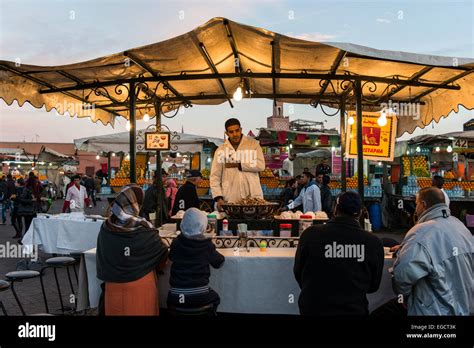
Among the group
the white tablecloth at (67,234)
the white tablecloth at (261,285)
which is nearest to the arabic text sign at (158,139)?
the white tablecloth at (67,234)

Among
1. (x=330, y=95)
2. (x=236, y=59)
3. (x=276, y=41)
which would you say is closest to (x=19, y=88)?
(x=236, y=59)

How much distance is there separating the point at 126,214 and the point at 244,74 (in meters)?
3.32

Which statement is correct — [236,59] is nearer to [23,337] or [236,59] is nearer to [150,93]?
[150,93]

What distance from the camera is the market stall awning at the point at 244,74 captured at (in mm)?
5598

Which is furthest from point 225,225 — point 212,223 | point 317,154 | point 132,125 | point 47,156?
point 47,156

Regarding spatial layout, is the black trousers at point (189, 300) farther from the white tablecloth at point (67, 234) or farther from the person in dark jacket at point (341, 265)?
the white tablecloth at point (67, 234)

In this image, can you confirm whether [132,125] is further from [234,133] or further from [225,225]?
[225,225]

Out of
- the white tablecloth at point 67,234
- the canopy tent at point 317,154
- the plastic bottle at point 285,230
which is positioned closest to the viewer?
the plastic bottle at point 285,230

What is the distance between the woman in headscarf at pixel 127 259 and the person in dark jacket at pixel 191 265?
0.23m

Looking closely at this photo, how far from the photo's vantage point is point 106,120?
9805 millimetres

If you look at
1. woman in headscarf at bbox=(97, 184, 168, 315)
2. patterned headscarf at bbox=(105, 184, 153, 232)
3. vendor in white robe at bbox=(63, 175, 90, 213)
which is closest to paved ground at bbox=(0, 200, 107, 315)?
vendor in white robe at bbox=(63, 175, 90, 213)

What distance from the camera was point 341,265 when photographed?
3135mm

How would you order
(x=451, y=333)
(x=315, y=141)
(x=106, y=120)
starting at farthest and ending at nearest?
1. (x=315, y=141)
2. (x=106, y=120)
3. (x=451, y=333)

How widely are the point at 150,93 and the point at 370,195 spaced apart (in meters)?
8.59
